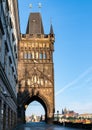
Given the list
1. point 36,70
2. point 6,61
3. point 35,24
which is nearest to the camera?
point 6,61

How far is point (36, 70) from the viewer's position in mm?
67438

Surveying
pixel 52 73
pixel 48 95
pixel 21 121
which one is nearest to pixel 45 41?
pixel 52 73

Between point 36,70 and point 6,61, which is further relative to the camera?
point 36,70

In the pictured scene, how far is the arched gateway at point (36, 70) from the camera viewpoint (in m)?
64.4

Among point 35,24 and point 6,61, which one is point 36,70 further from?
point 6,61

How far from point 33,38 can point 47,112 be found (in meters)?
20.3

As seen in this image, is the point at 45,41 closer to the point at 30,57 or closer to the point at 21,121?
the point at 30,57

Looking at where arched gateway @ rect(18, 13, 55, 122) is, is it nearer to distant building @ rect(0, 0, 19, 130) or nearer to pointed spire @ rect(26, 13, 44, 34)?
pointed spire @ rect(26, 13, 44, 34)

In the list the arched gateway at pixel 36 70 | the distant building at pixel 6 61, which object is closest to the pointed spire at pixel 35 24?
the arched gateway at pixel 36 70

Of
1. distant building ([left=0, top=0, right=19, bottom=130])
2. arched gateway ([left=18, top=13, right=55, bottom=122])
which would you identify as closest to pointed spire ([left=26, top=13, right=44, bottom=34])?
arched gateway ([left=18, top=13, right=55, bottom=122])

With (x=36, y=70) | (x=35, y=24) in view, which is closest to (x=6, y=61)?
(x=36, y=70)

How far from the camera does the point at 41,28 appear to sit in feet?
245

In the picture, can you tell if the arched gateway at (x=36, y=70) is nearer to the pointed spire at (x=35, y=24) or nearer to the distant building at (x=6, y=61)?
the pointed spire at (x=35, y=24)

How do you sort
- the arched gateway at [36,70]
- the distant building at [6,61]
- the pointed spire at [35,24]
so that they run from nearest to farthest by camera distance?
the distant building at [6,61], the arched gateway at [36,70], the pointed spire at [35,24]
